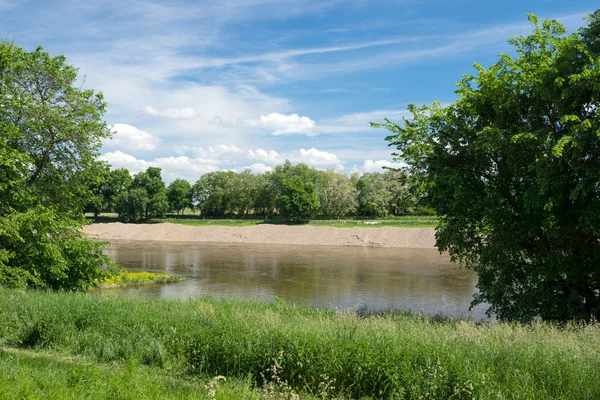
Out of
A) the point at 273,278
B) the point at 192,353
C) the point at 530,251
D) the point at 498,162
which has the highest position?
the point at 498,162

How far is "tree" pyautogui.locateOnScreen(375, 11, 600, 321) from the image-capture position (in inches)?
502

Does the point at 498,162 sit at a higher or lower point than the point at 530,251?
higher

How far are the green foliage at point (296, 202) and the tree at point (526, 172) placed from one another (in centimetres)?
6914

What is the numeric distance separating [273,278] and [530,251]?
20.6 m

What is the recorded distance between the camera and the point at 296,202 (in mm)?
85875

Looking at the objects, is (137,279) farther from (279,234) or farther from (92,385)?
(279,234)

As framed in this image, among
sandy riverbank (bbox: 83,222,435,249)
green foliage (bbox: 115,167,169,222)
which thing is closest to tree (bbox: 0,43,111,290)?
sandy riverbank (bbox: 83,222,435,249)

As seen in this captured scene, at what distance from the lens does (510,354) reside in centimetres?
778

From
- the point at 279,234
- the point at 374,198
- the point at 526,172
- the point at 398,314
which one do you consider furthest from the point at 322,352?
the point at 374,198

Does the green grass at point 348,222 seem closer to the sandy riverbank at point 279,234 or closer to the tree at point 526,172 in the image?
the sandy riverbank at point 279,234

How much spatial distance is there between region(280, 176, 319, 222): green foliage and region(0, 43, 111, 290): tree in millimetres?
63467

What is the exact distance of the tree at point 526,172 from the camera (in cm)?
1275

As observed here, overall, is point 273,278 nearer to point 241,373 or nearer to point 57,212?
point 57,212

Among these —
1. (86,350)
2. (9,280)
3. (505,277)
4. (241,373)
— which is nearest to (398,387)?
(241,373)
